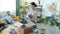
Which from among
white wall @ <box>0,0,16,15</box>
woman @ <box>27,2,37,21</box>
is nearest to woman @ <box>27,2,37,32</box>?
woman @ <box>27,2,37,21</box>

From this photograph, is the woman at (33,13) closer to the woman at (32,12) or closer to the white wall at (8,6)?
the woman at (32,12)

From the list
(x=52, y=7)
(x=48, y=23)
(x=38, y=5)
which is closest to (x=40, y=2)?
(x=38, y=5)

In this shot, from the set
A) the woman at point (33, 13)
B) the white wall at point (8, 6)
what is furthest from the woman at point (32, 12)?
the white wall at point (8, 6)

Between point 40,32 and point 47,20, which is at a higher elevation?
point 47,20

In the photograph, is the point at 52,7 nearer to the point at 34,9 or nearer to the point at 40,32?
the point at 34,9

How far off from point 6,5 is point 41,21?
1.43ft

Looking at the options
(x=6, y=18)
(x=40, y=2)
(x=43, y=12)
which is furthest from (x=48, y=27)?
(x=6, y=18)

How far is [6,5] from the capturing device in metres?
1.44

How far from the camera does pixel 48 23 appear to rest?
1400 mm

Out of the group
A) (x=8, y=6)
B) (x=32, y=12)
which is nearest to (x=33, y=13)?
(x=32, y=12)

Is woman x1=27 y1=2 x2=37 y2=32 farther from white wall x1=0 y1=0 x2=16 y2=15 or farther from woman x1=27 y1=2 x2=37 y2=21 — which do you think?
white wall x1=0 y1=0 x2=16 y2=15

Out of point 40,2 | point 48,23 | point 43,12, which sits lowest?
point 48,23

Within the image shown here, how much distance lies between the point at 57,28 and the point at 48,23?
112 mm

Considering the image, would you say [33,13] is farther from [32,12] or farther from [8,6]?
[8,6]
